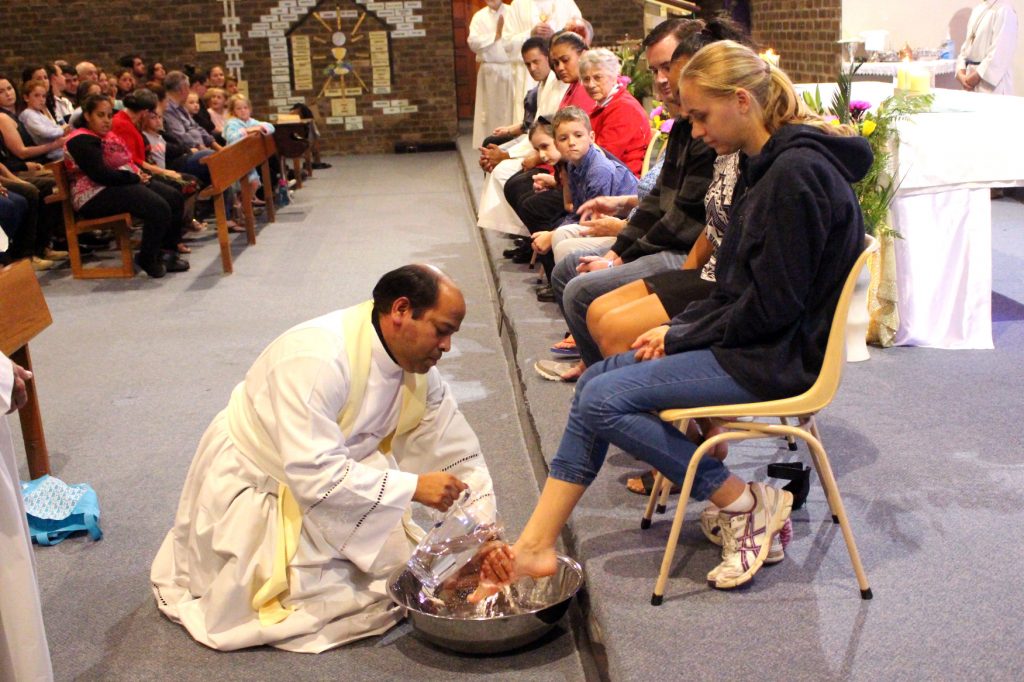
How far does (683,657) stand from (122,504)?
6.38ft

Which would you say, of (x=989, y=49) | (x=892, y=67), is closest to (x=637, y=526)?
(x=892, y=67)

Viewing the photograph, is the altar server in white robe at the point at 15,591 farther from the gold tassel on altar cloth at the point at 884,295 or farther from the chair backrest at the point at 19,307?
the gold tassel on altar cloth at the point at 884,295

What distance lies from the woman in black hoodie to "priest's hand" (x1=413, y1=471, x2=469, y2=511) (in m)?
0.16

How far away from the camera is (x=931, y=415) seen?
3404 mm

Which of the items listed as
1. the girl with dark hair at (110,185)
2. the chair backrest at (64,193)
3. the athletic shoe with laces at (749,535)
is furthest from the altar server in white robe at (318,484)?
the chair backrest at (64,193)

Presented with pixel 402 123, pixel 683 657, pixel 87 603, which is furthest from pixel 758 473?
pixel 402 123

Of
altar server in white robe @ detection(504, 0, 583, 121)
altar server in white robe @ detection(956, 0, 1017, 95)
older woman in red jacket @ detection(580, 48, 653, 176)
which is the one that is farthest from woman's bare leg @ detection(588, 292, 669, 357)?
altar server in white robe @ detection(956, 0, 1017, 95)

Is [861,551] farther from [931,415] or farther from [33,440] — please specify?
[33,440]

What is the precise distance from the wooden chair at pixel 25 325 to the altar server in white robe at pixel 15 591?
4.14 ft

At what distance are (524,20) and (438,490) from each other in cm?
768

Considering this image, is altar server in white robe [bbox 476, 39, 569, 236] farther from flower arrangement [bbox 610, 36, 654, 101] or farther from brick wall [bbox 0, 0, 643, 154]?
brick wall [bbox 0, 0, 643, 154]

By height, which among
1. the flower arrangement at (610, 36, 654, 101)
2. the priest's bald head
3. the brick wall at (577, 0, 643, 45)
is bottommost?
the priest's bald head

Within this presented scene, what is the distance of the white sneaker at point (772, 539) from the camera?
2.50m

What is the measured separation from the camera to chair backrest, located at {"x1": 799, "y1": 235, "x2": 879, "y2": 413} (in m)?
2.27
